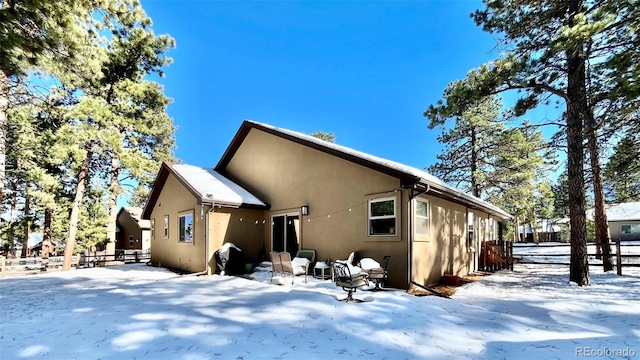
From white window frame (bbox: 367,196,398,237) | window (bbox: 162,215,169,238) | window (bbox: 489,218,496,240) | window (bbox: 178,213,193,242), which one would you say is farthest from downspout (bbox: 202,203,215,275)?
window (bbox: 489,218,496,240)

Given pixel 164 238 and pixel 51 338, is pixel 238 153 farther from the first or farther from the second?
pixel 51 338

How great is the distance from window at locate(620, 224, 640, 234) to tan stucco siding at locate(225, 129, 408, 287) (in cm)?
4069

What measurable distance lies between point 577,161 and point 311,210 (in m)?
7.90

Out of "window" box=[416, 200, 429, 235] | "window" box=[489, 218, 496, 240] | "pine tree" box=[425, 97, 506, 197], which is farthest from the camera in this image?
"pine tree" box=[425, 97, 506, 197]

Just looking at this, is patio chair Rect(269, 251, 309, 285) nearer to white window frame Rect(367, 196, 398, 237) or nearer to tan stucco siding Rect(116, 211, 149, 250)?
white window frame Rect(367, 196, 398, 237)

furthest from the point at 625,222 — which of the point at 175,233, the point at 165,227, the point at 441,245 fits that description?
the point at 165,227

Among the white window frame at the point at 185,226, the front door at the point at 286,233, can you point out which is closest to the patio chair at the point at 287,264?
the front door at the point at 286,233

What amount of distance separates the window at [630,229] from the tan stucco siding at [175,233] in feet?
145

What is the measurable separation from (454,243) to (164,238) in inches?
486

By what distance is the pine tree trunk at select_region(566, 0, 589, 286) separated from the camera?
8539mm

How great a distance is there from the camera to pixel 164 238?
46.5 ft

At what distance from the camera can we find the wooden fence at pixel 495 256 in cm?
1288

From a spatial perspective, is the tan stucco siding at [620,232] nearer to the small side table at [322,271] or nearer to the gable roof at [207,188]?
the small side table at [322,271]

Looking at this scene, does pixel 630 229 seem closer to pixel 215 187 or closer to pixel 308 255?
pixel 308 255
